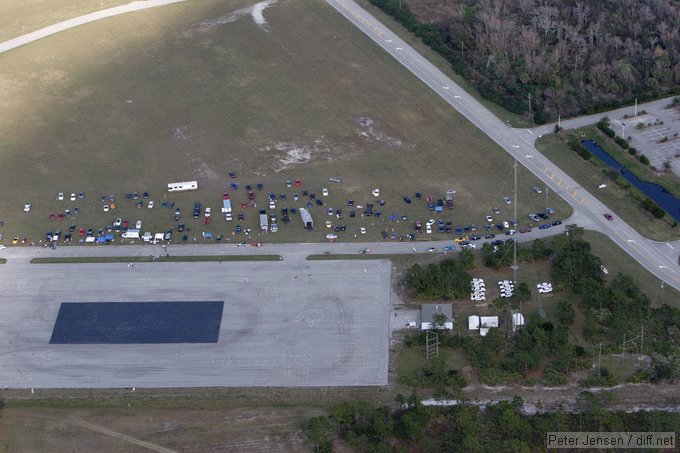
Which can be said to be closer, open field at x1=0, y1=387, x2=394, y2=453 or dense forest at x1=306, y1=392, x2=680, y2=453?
dense forest at x1=306, y1=392, x2=680, y2=453

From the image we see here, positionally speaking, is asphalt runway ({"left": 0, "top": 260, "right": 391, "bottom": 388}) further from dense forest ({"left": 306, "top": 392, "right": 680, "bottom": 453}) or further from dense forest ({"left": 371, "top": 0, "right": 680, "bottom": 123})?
dense forest ({"left": 371, "top": 0, "right": 680, "bottom": 123})

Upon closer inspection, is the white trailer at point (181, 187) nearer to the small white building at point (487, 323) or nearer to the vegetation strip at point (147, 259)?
the vegetation strip at point (147, 259)

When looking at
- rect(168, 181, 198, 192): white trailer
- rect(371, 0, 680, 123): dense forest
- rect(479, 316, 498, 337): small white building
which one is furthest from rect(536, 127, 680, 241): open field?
rect(168, 181, 198, 192): white trailer

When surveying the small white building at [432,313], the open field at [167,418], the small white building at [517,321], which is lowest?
the small white building at [517,321]

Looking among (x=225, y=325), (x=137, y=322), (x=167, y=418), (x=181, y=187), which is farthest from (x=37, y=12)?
(x=167, y=418)

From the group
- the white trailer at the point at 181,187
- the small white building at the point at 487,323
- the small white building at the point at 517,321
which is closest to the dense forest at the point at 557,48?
the small white building at the point at 517,321

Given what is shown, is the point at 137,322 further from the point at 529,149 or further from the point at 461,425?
the point at 529,149
